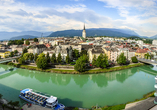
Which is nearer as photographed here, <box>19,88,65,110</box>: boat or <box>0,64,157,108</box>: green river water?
<box>19,88,65,110</box>: boat

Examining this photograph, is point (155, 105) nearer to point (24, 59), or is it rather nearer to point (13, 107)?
point (13, 107)

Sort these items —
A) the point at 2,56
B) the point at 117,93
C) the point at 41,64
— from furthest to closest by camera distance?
the point at 2,56
the point at 41,64
the point at 117,93

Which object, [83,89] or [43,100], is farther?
[83,89]

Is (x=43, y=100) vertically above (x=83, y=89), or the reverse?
(x=43, y=100)

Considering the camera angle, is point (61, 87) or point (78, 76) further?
point (78, 76)

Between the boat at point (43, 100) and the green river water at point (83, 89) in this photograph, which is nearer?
the boat at point (43, 100)

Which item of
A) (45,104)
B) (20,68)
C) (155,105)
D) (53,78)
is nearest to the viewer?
(155,105)

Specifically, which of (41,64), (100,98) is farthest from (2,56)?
(100,98)

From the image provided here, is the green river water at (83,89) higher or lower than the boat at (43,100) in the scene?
lower

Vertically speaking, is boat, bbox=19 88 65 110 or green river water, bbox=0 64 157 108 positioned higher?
boat, bbox=19 88 65 110

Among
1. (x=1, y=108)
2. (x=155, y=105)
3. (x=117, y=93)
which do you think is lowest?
(x=117, y=93)

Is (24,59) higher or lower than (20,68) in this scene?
higher
